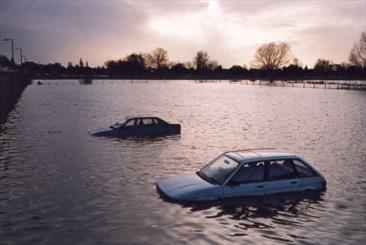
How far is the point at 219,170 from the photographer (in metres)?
13.8

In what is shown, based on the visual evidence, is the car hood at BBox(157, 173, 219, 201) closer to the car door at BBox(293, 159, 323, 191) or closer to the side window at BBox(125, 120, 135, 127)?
the car door at BBox(293, 159, 323, 191)

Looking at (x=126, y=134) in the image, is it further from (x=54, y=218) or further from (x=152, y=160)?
(x=54, y=218)

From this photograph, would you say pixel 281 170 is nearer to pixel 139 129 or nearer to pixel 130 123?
pixel 139 129

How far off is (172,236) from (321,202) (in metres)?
5.69

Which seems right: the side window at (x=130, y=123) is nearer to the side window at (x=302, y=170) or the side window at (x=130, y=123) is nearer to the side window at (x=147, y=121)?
the side window at (x=147, y=121)

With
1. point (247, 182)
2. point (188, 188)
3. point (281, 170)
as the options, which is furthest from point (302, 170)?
point (188, 188)

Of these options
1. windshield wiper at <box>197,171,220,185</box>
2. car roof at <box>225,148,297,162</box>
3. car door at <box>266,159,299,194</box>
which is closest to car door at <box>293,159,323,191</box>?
car door at <box>266,159,299,194</box>

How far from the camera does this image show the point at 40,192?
49.6ft

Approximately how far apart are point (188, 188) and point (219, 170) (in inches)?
47.1

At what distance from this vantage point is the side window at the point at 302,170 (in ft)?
47.6

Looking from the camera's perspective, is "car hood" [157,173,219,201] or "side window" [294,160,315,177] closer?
"car hood" [157,173,219,201]

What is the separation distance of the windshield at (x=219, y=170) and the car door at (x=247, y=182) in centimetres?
24

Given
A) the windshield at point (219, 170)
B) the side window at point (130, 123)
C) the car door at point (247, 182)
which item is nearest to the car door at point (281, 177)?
the car door at point (247, 182)

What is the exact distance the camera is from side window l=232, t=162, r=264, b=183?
527 inches
